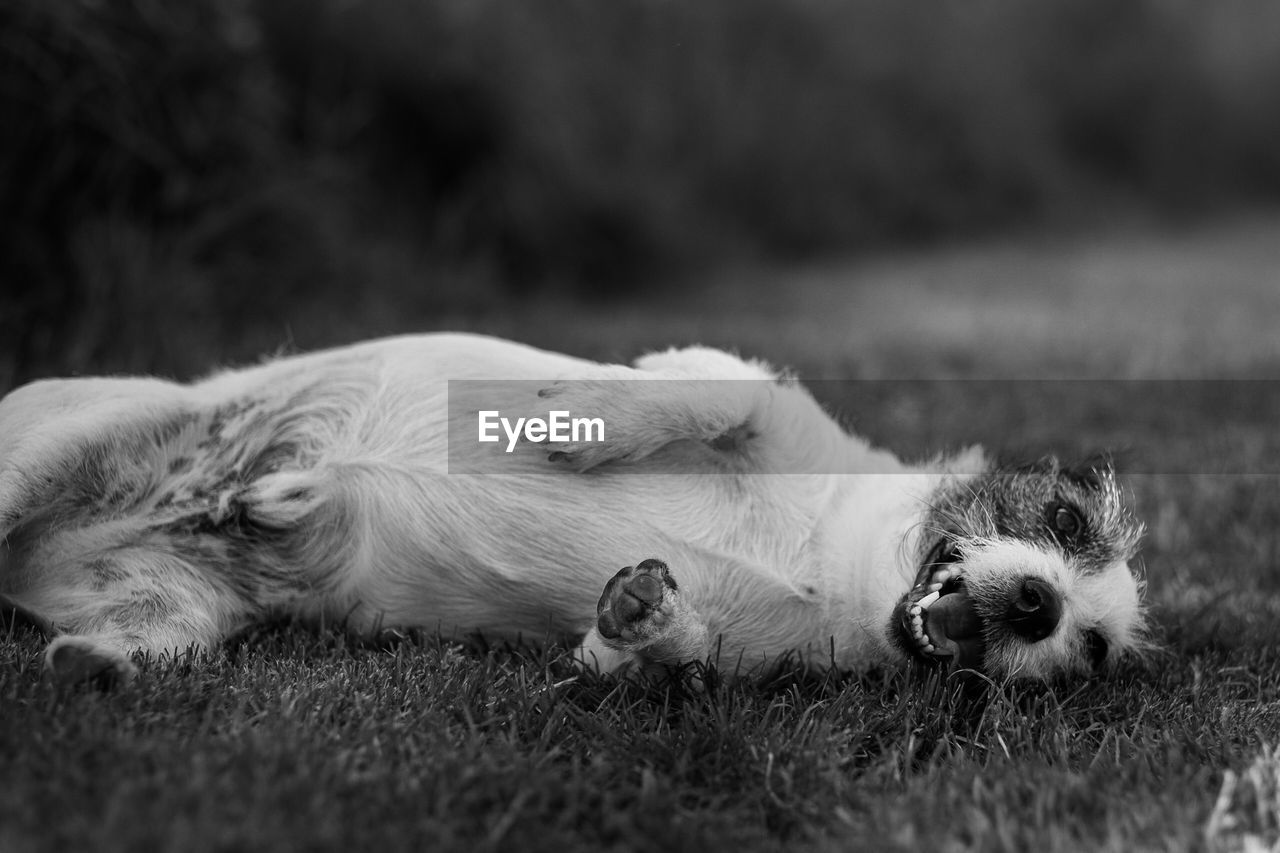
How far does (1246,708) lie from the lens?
9.82ft

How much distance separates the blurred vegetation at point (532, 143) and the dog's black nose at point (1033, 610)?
4.09m

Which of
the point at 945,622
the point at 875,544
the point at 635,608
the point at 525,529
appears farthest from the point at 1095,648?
the point at 525,529

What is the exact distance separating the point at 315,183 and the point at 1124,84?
14716 mm

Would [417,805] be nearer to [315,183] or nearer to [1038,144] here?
[315,183]

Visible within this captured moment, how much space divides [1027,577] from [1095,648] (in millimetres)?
421

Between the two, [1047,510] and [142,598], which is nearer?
[142,598]

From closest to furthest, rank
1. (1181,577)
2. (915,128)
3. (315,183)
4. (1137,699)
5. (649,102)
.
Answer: (1137,699)
(1181,577)
(315,183)
(649,102)
(915,128)

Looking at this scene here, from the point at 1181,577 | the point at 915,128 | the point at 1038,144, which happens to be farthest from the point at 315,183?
the point at 1038,144

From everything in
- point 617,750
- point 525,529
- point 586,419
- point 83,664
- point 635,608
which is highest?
point 586,419

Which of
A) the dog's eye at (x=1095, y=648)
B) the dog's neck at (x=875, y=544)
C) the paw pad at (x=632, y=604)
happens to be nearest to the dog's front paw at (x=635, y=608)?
the paw pad at (x=632, y=604)

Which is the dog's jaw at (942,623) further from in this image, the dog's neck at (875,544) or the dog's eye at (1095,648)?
the dog's eye at (1095,648)

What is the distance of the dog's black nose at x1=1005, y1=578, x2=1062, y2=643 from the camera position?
296cm

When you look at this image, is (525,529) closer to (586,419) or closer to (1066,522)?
(586,419)

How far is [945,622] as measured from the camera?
9.82 ft
